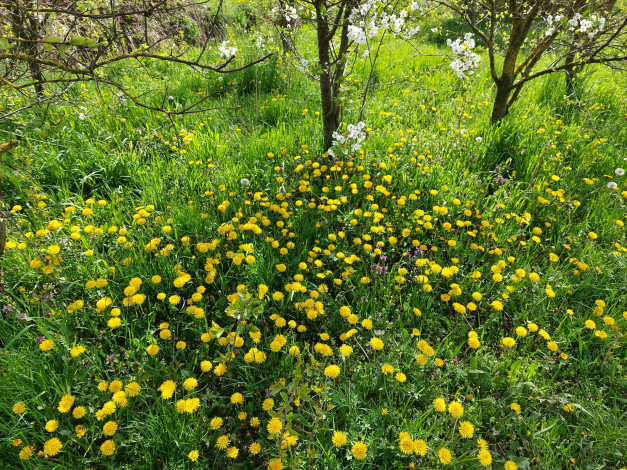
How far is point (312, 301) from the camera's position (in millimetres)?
1819

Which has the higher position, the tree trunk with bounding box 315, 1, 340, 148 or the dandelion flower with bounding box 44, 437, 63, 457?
the tree trunk with bounding box 315, 1, 340, 148

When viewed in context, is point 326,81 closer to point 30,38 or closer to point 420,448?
point 30,38

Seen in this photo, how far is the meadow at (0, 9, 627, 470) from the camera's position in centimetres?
147

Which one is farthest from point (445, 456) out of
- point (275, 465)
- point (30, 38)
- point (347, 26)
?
point (30, 38)

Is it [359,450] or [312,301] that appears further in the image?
[312,301]

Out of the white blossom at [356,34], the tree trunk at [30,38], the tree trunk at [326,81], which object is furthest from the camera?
the tree trunk at [326,81]

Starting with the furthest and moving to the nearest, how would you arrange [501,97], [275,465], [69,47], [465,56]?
[501,97]
[465,56]
[275,465]
[69,47]

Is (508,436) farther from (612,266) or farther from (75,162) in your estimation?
(75,162)

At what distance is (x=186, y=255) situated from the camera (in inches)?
88.4

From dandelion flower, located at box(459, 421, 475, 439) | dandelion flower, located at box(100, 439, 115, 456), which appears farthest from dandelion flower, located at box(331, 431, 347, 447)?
dandelion flower, located at box(100, 439, 115, 456)

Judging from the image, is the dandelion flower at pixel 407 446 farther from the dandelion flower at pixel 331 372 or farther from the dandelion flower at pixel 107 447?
the dandelion flower at pixel 107 447

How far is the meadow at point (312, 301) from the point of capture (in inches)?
58.0

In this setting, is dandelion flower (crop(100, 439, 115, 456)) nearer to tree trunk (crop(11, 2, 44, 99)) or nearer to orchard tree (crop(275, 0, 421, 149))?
tree trunk (crop(11, 2, 44, 99))

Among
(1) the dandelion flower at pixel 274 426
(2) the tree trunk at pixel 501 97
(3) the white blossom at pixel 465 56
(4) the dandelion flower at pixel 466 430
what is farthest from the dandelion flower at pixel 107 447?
(2) the tree trunk at pixel 501 97
